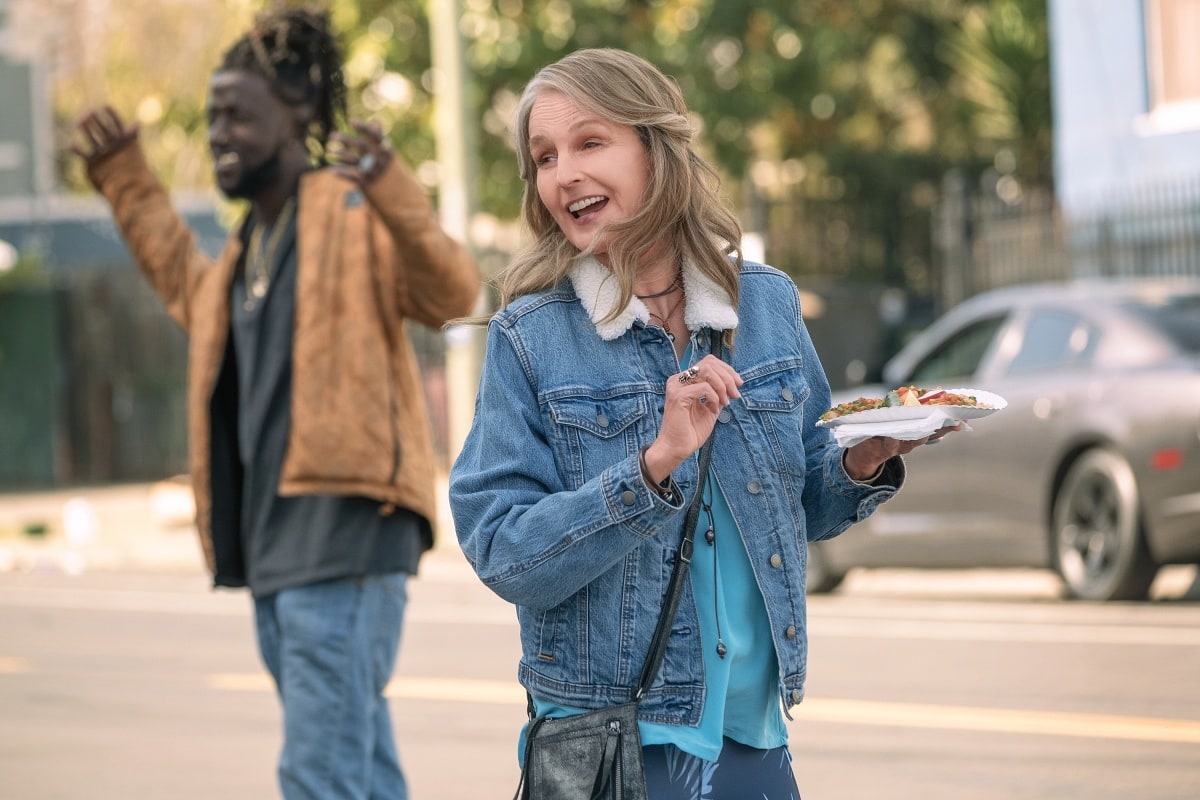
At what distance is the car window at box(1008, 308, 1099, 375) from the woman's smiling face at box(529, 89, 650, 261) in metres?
7.77

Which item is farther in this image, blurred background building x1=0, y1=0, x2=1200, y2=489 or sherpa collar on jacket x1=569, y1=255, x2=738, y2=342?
blurred background building x1=0, y1=0, x2=1200, y2=489

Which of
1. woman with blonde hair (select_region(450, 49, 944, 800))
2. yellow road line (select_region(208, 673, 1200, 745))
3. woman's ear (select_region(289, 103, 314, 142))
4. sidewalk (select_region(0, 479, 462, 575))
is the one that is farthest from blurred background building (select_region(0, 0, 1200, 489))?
woman with blonde hair (select_region(450, 49, 944, 800))

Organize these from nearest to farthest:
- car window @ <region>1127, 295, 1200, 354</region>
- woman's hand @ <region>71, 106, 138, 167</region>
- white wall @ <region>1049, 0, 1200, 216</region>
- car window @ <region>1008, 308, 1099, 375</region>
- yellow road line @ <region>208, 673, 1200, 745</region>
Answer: woman's hand @ <region>71, 106, 138, 167</region> < yellow road line @ <region>208, 673, 1200, 745</region> < car window @ <region>1127, 295, 1200, 354</region> < car window @ <region>1008, 308, 1099, 375</region> < white wall @ <region>1049, 0, 1200, 216</region>

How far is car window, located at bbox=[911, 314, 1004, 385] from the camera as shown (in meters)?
11.0

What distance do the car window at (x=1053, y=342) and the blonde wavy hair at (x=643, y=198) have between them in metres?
7.67

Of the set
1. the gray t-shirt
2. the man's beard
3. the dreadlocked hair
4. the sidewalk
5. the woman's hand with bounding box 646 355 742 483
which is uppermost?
the dreadlocked hair

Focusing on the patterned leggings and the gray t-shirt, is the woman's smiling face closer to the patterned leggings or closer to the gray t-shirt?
the patterned leggings

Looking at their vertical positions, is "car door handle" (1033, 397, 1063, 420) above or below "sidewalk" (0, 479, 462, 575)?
above

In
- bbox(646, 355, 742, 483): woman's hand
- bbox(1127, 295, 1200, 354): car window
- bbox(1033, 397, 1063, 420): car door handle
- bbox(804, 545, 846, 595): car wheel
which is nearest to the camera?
bbox(646, 355, 742, 483): woman's hand

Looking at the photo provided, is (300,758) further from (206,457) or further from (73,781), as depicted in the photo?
(73,781)

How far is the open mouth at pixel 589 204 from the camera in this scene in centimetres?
285

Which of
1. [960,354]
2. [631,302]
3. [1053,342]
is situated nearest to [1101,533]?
[1053,342]

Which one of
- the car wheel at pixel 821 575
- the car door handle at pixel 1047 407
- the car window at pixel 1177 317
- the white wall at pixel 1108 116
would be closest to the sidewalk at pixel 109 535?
the car wheel at pixel 821 575

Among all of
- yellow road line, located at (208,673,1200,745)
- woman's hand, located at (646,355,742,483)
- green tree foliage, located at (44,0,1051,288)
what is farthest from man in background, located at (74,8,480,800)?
green tree foliage, located at (44,0,1051,288)
